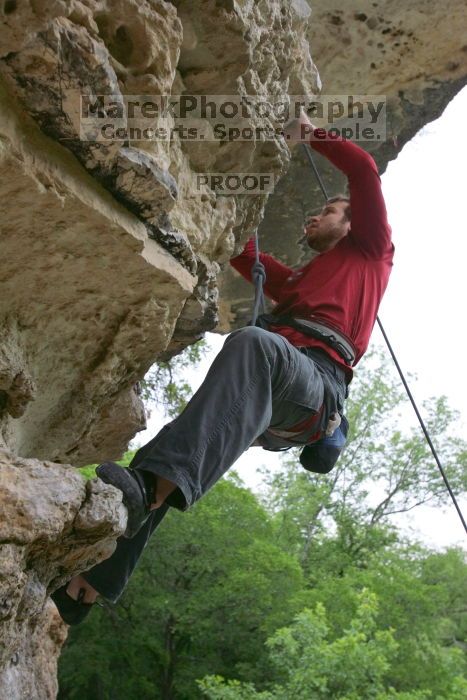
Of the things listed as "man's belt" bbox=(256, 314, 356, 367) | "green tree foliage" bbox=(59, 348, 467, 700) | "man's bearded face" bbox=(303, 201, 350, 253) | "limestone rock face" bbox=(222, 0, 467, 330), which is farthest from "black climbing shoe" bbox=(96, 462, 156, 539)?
"green tree foliage" bbox=(59, 348, 467, 700)

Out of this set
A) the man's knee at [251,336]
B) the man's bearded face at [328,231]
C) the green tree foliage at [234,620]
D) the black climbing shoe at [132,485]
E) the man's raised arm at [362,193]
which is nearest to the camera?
the black climbing shoe at [132,485]

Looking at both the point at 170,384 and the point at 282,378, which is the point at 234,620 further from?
the point at 282,378

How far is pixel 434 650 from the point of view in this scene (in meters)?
13.5

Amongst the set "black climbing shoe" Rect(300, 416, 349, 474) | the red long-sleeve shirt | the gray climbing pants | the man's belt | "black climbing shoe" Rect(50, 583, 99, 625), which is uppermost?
the red long-sleeve shirt

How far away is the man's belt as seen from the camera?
3582 mm

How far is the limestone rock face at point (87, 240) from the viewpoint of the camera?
7.86ft

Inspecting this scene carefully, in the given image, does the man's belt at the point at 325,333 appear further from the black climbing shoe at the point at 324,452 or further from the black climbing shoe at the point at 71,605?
the black climbing shoe at the point at 71,605

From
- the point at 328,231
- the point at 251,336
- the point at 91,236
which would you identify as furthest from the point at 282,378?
the point at 328,231

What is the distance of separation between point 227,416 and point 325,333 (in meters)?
0.92

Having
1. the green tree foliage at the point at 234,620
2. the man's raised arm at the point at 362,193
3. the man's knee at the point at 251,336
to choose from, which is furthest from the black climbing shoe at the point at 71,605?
the green tree foliage at the point at 234,620

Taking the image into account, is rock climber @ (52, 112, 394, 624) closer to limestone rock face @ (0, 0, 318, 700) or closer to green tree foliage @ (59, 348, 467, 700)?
limestone rock face @ (0, 0, 318, 700)

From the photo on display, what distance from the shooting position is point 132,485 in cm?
265

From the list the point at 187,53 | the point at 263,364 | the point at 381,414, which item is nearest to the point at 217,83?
the point at 187,53

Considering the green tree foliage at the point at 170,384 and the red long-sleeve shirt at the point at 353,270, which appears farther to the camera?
the green tree foliage at the point at 170,384
